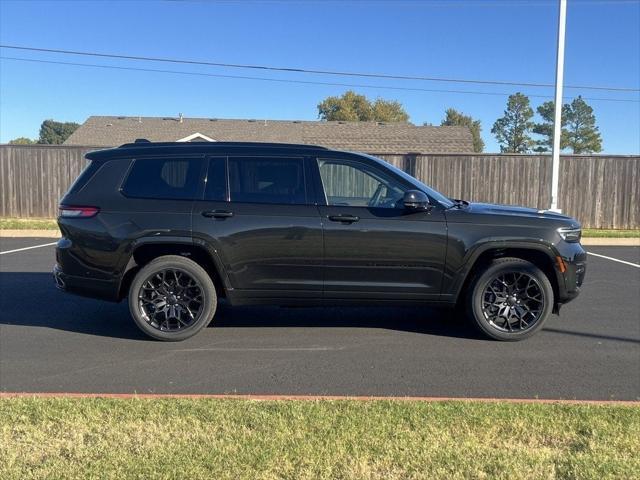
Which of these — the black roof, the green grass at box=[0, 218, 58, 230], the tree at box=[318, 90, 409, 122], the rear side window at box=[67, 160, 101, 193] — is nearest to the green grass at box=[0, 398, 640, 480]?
the rear side window at box=[67, 160, 101, 193]

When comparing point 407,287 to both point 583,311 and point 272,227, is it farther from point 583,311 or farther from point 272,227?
point 583,311

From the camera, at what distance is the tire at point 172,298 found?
5711 millimetres

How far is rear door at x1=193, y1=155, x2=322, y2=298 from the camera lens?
18.5 feet

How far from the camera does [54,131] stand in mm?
83625

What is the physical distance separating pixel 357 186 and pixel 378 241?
0.60 meters

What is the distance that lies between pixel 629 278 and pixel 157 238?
25.5 feet

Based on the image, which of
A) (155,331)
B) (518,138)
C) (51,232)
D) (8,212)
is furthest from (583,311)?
(518,138)

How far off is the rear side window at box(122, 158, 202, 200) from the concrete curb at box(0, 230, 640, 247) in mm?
10875

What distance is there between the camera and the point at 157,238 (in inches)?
223

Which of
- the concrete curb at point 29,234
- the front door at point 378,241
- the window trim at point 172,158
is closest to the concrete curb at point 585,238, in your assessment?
the concrete curb at point 29,234

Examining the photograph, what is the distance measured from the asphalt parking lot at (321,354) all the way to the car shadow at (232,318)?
0.01 metres

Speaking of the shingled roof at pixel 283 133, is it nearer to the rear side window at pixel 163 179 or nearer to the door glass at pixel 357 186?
the door glass at pixel 357 186

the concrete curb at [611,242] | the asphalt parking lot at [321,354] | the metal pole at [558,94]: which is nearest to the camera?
the asphalt parking lot at [321,354]

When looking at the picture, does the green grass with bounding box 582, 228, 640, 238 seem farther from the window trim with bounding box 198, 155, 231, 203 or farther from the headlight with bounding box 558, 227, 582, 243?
the window trim with bounding box 198, 155, 231, 203
